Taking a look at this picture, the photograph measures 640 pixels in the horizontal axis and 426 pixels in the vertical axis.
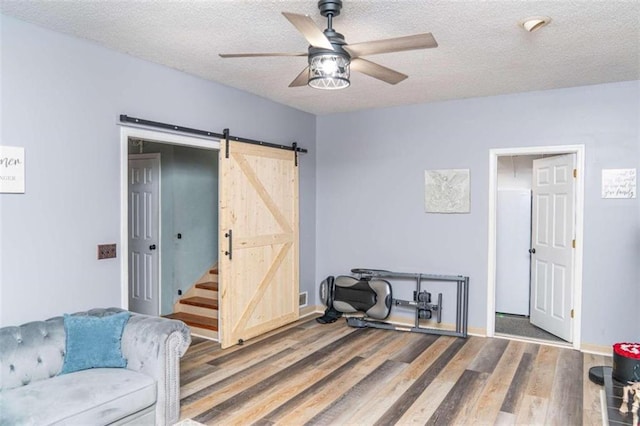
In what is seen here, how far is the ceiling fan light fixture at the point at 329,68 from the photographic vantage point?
8.18 ft

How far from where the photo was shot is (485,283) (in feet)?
16.3

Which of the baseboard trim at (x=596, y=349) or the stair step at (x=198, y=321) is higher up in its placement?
the stair step at (x=198, y=321)

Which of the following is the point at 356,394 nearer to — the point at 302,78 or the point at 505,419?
the point at 505,419

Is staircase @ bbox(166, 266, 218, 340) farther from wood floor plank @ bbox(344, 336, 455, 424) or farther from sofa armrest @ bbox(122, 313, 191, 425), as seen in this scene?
wood floor plank @ bbox(344, 336, 455, 424)

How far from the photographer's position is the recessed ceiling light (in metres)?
2.84

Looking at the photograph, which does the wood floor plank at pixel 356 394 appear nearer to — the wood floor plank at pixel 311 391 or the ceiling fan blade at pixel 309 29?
the wood floor plank at pixel 311 391

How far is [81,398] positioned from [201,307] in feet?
9.78

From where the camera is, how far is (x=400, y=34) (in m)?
3.12

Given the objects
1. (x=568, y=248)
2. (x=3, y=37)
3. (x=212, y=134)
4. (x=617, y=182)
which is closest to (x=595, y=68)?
(x=617, y=182)

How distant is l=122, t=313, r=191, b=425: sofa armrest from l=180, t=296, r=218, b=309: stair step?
2356mm

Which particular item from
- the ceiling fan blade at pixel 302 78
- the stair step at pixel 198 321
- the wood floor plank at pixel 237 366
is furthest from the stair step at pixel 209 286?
the ceiling fan blade at pixel 302 78

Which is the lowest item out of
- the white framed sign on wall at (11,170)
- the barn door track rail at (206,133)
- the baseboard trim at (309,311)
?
the baseboard trim at (309,311)

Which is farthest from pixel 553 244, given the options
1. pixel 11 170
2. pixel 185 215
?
pixel 11 170

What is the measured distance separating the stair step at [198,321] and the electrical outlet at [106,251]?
1.72 metres
